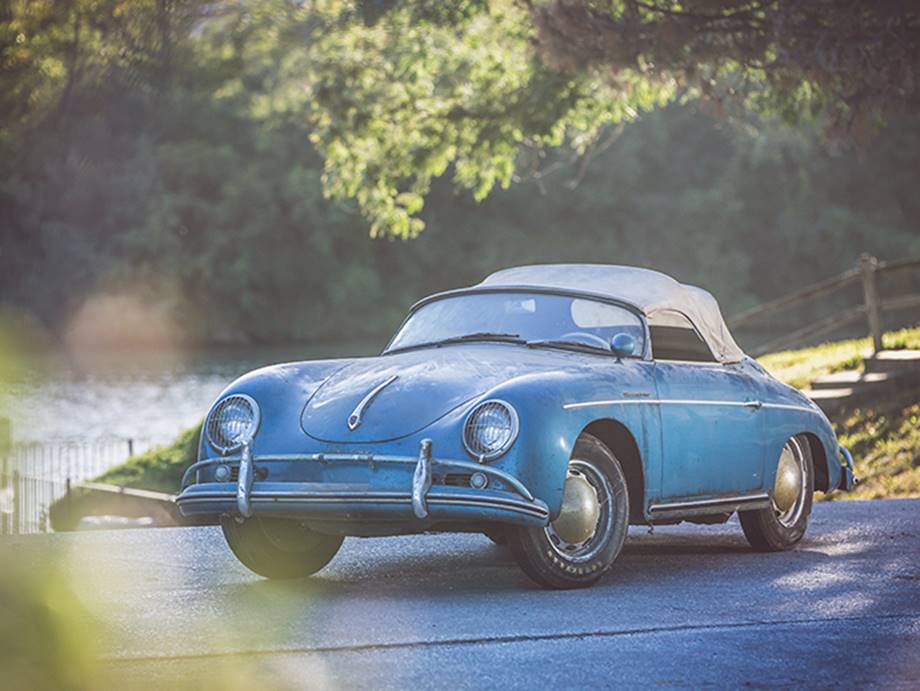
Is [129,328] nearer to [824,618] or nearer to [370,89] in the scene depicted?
[370,89]

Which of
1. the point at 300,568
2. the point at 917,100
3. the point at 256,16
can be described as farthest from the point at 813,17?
the point at 256,16

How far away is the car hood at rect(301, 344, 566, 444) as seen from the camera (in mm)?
7469

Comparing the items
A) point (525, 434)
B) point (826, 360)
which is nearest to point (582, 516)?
point (525, 434)

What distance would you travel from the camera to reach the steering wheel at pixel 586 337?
28.1 ft

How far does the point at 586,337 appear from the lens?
28.2ft

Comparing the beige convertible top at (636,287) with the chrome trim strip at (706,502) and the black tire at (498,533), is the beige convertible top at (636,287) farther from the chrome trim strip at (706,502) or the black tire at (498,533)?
the black tire at (498,533)

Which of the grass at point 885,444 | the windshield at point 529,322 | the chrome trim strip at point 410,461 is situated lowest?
the grass at point 885,444

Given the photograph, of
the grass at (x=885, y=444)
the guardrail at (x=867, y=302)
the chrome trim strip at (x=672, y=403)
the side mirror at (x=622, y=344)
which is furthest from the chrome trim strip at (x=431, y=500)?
the guardrail at (x=867, y=302)

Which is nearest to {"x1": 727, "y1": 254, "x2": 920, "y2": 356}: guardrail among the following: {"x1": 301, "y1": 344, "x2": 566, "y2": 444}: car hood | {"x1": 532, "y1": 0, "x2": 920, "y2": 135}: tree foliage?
{"x1": 532, "y1": 0, "x2": 920, "y2": 135}: tree foliage

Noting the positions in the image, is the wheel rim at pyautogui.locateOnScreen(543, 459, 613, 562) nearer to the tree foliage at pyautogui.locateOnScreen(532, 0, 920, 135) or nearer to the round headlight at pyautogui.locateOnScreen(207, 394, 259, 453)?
the round headlight at pyautogui.locateOnScreen(207, 394, 259, 453)

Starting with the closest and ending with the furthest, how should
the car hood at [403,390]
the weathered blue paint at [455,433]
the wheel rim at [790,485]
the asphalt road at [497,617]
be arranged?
the asphalt road at [497,617] → the weathered blue paint at [455,433] → the car hood at [403,390] → the wheel rim at [790,485]

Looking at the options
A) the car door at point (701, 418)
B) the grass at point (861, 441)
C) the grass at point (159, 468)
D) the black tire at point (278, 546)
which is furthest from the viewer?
the grass at point (159, 468)

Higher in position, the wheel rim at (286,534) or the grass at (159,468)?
the wheel rim at (286,534)

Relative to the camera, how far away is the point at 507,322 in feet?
28.8
